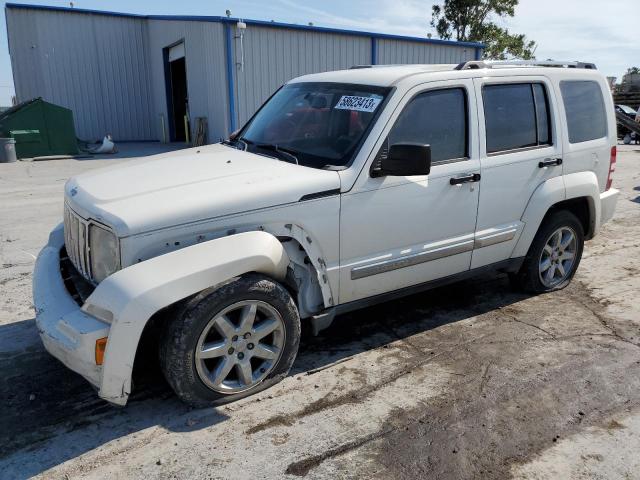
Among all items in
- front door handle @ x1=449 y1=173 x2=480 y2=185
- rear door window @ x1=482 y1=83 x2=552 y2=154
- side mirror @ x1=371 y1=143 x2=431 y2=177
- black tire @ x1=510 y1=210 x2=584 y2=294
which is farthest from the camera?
black tire @ x1=510 y1=210 x2=584 y2=294

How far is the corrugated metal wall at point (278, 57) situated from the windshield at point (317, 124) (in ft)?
41.1

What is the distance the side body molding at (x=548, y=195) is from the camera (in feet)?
14.9

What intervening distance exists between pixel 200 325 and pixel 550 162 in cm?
323

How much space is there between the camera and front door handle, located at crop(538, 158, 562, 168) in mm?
4498

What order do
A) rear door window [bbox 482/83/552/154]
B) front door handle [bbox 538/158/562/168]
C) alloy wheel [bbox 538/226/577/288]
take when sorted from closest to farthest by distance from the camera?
rear door window [bbox 482/83/552/154]
front door handle [bbox 538/158/562/168]
alloy wheel [bbox 538/226/577/288]

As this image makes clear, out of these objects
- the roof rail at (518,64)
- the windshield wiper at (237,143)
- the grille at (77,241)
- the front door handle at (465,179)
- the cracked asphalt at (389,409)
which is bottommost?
the cracked asphalt at (389,409)

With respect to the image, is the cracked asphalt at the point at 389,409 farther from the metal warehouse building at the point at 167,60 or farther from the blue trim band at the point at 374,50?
the blue trim band at the point at 374,50

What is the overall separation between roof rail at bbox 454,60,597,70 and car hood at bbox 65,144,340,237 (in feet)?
5.59

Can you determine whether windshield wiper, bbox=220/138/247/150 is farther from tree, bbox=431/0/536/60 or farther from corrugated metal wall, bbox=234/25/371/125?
tree, bbox=431/0/536/60

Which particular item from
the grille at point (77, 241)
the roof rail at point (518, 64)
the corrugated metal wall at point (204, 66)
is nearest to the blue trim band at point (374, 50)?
the corrugated metal wall at point (204, 66)

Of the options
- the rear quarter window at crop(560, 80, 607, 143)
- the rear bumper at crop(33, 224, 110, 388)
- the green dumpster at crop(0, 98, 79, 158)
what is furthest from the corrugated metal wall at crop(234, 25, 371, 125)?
the rear bumper at crop(33, 224, 110, 388)

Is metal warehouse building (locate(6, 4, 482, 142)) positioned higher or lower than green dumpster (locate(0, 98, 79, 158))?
higher

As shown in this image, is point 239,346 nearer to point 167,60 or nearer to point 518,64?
point 518,64

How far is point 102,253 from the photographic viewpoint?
10.1 ft
